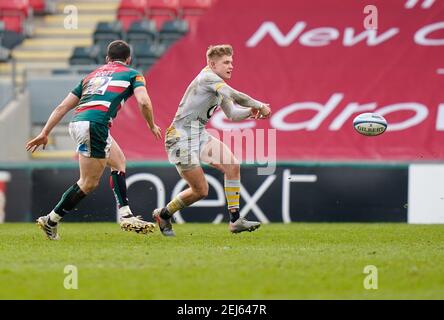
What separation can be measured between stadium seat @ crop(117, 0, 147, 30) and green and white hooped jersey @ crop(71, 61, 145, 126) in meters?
11.7

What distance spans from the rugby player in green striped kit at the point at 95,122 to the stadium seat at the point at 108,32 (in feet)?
34.0

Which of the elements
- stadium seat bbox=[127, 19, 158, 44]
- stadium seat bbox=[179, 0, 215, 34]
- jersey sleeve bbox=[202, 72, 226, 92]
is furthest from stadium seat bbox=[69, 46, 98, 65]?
jersey sleeve bbox=[202, 72, 226, 92]

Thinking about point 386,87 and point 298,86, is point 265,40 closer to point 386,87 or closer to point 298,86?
point 298,86

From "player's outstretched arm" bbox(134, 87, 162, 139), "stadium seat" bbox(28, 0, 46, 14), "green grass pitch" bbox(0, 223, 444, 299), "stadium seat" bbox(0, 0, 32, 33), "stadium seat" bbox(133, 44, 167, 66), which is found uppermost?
"stadium seat" bbox(28, 0, 46, 14)

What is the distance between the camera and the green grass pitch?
716cm

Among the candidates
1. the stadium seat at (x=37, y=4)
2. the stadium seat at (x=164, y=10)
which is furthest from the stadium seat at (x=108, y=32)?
the stadium seat at (x=37, y=4)

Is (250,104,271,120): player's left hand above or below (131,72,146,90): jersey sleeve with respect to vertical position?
below

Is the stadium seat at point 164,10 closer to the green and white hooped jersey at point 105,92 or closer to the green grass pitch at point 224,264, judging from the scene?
the green grass pitch at point 224,264

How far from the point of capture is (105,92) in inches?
415

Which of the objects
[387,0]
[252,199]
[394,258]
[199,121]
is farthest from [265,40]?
[394,258]

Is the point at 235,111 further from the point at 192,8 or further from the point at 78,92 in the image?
the point at 192,8

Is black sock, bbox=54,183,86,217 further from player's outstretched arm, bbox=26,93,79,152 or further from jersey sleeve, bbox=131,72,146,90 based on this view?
jersey sleeve, bbox=131,72,146,90

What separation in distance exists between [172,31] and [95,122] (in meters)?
10.7

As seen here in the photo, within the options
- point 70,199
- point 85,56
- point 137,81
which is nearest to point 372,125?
point 137,81
